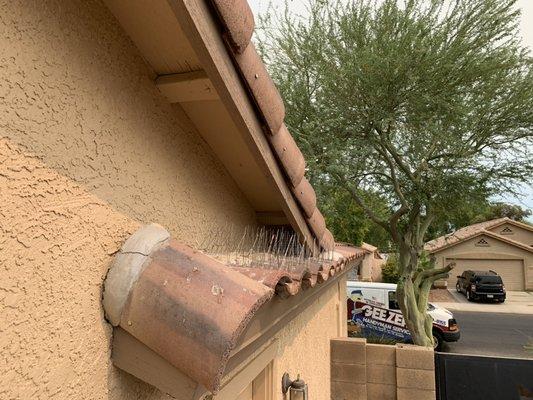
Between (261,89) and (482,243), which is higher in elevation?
(482,243)

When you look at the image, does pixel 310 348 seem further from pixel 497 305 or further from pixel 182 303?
pixel 497 305

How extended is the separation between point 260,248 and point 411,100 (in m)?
6.85

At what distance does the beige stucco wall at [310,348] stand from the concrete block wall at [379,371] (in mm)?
518

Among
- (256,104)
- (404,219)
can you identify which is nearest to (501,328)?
(404,219)

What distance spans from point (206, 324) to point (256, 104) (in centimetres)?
108

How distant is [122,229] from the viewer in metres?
1.50

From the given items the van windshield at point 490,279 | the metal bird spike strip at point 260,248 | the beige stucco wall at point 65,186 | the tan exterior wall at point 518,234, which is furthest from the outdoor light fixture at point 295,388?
the tan exterior wall at point 518,234

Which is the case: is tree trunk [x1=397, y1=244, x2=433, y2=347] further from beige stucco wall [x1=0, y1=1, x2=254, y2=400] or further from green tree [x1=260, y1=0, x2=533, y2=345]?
beige stucco wall [x1=0, y1=1, x2=254, y2=400]

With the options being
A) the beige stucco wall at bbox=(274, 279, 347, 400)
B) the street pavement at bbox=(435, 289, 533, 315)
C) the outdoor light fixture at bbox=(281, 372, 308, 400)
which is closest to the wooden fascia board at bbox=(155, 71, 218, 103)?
the beige stucco wall at bbox=(274, 279, 347, 400)

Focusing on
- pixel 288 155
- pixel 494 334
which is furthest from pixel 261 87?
pixel 494 334

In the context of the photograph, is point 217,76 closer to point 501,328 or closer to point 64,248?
point 64,248

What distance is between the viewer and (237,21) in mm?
1512

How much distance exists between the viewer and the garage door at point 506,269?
28766mm

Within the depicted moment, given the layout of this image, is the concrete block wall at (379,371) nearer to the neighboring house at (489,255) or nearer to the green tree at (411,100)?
the green tree at (411,100)
